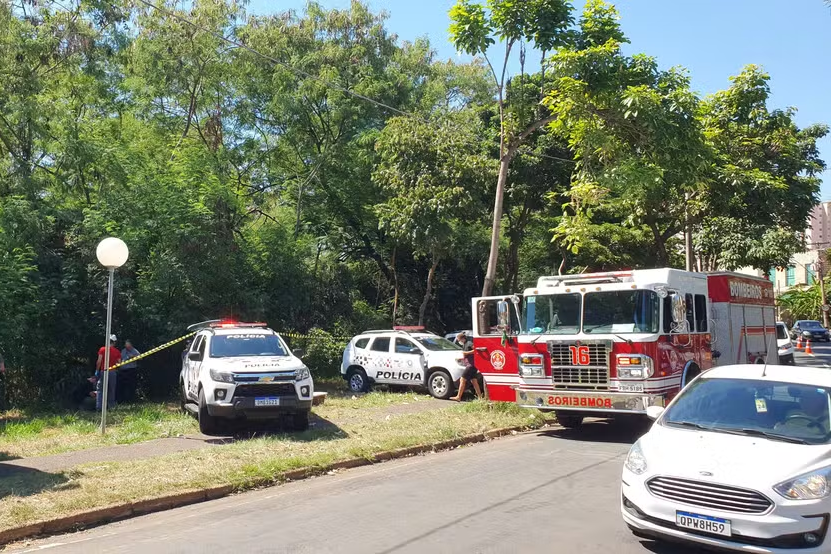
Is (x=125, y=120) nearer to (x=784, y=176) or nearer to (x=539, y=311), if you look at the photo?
(x=539, y=311)

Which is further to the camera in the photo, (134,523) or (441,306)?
(441,306)

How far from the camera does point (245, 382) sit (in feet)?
40.1

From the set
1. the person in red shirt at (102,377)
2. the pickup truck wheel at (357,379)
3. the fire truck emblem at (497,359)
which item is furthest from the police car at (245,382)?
the pickup truck wheel at (357,379)

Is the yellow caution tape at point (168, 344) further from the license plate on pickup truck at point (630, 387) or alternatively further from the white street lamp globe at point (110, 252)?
the license plate on pickup truck at point (630, 387)

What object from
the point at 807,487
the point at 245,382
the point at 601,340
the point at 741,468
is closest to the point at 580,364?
the point at 601,340

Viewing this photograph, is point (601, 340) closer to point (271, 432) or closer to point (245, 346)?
point (271, 432)

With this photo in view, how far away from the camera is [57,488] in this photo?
8461 mm

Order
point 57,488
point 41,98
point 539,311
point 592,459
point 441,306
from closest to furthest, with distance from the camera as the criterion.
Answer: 1. point 57,488
2. point 592,459
3. point 539,311
4. point 41,98
5. point 441,306

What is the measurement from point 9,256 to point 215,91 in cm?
Result: 1176

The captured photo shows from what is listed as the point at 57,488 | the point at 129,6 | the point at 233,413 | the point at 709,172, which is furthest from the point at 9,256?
the point at 709,172

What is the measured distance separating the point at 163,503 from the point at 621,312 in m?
7.66

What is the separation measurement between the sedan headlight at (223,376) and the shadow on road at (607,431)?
5.69 meters

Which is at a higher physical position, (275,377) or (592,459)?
(275,377)

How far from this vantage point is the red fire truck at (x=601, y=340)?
38.9ft
